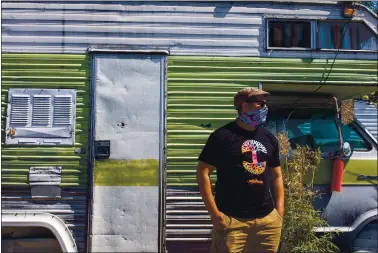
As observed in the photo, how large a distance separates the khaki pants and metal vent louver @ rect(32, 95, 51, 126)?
2.04 metres

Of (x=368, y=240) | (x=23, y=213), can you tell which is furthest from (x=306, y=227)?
(x=23, y=213)

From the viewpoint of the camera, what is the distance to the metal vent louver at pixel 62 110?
399 cm

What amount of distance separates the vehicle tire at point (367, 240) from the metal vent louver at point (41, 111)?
3.41m

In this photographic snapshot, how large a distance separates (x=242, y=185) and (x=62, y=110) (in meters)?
2.01

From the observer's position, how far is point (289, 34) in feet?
13.8

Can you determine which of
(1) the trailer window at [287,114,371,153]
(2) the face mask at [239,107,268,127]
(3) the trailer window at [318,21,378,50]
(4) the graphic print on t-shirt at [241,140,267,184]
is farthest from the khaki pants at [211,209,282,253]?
(3) the trailer window at [318,21,378,50]

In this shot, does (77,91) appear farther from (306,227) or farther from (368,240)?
(368,240)

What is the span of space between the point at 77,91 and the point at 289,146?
227 centimetres

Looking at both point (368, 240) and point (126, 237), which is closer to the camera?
point (126, 237)

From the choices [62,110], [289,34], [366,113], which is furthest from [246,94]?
[366,113]

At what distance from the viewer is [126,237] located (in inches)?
A: 154

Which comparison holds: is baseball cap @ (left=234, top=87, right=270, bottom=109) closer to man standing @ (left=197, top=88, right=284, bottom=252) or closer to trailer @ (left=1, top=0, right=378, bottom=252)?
man standing @ (left=197, top=88, right=284, bottom=252)

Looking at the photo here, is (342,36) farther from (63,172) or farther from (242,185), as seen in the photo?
(63,172)

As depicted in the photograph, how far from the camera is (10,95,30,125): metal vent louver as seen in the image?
13.0 feet
